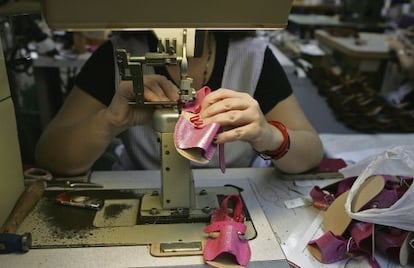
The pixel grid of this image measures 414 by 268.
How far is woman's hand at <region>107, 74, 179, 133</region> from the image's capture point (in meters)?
0.67

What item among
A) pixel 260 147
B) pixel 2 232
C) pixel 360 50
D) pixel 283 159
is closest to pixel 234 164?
pixel 283 159

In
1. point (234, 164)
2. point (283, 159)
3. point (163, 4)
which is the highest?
point (163, 4)

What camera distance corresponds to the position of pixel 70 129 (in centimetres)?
87

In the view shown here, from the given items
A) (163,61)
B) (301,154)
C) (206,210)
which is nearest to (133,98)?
(163,61)

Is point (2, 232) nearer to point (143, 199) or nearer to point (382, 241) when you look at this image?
point (143, 199)

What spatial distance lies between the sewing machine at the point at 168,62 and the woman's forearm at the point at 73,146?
0.13m

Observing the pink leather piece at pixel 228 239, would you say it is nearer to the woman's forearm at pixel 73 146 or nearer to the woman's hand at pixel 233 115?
the woman's hand at pixel 233 115

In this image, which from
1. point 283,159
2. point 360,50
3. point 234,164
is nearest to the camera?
point 283,159

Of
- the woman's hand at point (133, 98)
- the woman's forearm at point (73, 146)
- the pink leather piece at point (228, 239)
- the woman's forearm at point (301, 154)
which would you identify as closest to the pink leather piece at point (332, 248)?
the pink leather piece at point (228, 239)

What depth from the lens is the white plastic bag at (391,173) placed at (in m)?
0.62

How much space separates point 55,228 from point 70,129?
0.28 metres

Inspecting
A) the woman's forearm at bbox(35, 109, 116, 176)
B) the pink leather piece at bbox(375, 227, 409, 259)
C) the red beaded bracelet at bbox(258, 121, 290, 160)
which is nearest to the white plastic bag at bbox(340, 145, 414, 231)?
the pink leather piece at bbox(375, 227, 409, 259)

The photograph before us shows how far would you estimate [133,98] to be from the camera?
68 cm

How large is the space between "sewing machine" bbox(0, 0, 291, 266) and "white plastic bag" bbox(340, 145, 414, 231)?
0.59 ft
